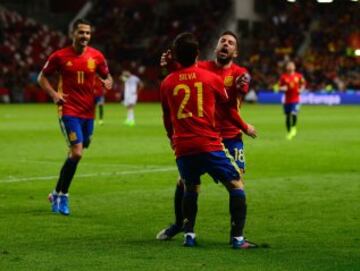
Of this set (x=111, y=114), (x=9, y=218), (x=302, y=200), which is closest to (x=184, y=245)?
(x=9, y=218)

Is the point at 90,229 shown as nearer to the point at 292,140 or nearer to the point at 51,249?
the point at 51,249

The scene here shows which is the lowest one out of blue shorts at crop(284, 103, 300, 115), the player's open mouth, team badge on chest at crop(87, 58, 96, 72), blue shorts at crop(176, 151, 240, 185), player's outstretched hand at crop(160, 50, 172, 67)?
blue shorts at crop(284, 103, 300, 115)

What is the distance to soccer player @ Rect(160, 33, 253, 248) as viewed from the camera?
33.7ft

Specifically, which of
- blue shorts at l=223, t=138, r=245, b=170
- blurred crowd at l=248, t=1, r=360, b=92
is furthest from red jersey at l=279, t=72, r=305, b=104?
blurred crowd at l=248, t=1, r=360, b=92

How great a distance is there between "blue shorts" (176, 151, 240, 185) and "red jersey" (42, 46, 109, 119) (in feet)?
12.5

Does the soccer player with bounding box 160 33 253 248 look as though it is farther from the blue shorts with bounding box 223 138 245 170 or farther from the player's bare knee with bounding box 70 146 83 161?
the player's bare knee with bounding box 70 146 83 161

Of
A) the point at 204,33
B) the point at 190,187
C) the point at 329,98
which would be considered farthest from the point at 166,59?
the point at 204,33

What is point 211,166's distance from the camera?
10469 mm

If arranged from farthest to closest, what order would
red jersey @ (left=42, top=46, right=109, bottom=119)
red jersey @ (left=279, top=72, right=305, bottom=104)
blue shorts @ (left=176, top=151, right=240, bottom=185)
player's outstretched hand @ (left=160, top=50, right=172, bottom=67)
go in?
red jersey @ (left=279, top=72, right=305, bottom=104) < red jersey @ (left=42, top=46, right=109, bottom=119) < player's outstretched hand @ (left=160, top=50, right=172, bottom=67) < blue shorts @ (left=176, top=151, right=240, bottom=185)

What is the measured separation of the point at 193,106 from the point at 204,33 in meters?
62.0

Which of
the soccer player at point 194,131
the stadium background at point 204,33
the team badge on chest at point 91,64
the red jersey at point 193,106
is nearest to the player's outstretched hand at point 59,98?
the team badge on chest at point 91,64

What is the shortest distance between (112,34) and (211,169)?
63300mm

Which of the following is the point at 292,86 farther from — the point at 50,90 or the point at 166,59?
the point at 166,59

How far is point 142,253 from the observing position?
33.6 feet
